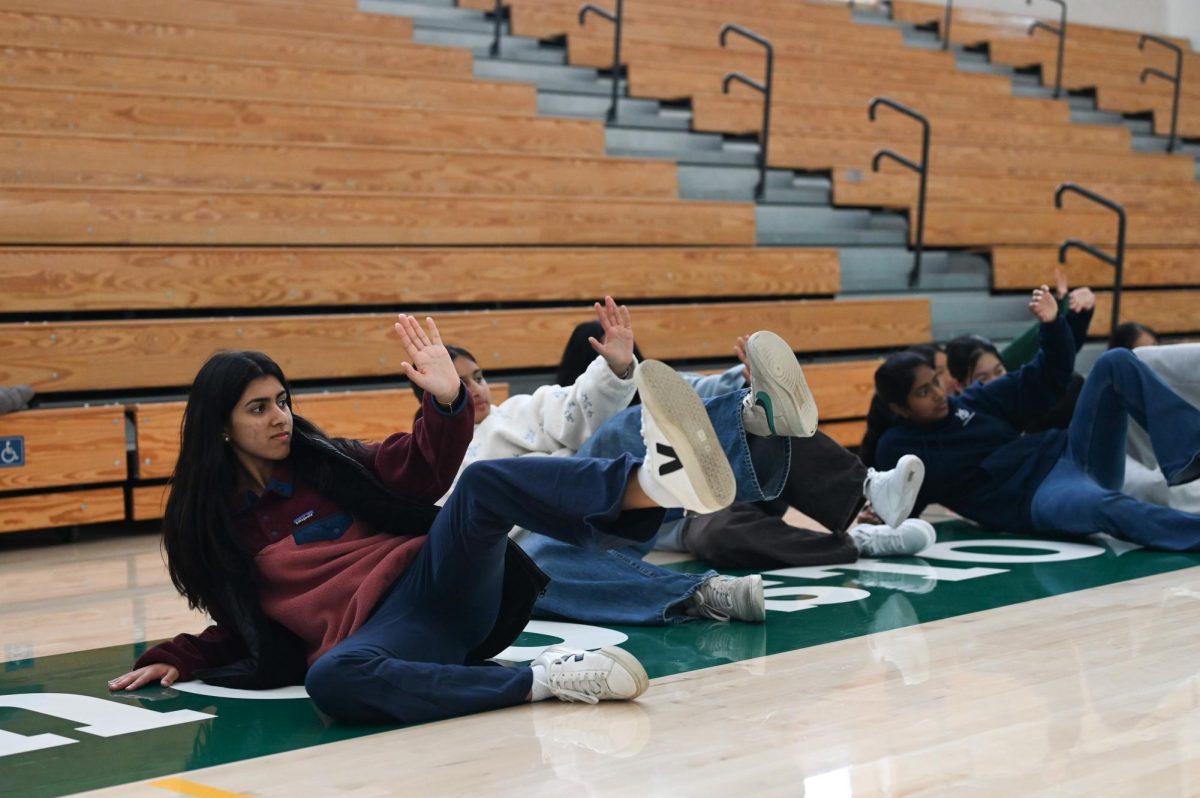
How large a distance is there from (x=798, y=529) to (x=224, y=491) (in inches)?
68.1

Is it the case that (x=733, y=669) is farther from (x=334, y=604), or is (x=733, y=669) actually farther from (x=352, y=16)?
(x=352, y=16)

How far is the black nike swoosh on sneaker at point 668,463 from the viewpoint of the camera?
201 centimetres

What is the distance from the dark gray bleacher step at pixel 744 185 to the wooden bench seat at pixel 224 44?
1.11 meters

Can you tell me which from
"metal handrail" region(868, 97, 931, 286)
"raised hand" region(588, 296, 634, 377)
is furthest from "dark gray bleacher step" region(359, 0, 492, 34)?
"raised hand" region(588, 296, 634, 377)

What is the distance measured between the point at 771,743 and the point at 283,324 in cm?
316

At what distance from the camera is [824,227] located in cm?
681

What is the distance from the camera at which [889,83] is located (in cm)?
798

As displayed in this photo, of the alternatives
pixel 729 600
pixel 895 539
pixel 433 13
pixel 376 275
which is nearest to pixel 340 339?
pixel 376 275

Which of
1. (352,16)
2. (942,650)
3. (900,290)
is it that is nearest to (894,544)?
(942,650)

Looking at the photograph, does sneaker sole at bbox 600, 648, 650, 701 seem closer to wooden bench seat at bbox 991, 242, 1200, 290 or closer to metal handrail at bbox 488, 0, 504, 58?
metal handrail at bbox 488, 0, 504, 58

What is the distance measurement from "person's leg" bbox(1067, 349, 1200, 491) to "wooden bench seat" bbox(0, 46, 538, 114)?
3.15 meters

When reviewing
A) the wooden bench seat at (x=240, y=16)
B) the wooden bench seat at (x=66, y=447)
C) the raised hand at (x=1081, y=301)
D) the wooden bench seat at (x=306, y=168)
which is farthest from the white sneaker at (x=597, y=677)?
the wooden bench seat at (x=240, y=16)

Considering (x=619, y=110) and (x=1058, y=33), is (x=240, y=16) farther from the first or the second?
(x=1058, y=33)

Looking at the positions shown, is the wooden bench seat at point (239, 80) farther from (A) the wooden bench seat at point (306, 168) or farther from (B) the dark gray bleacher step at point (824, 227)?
(B) the dark gray bleacher step at point (824, 227)
